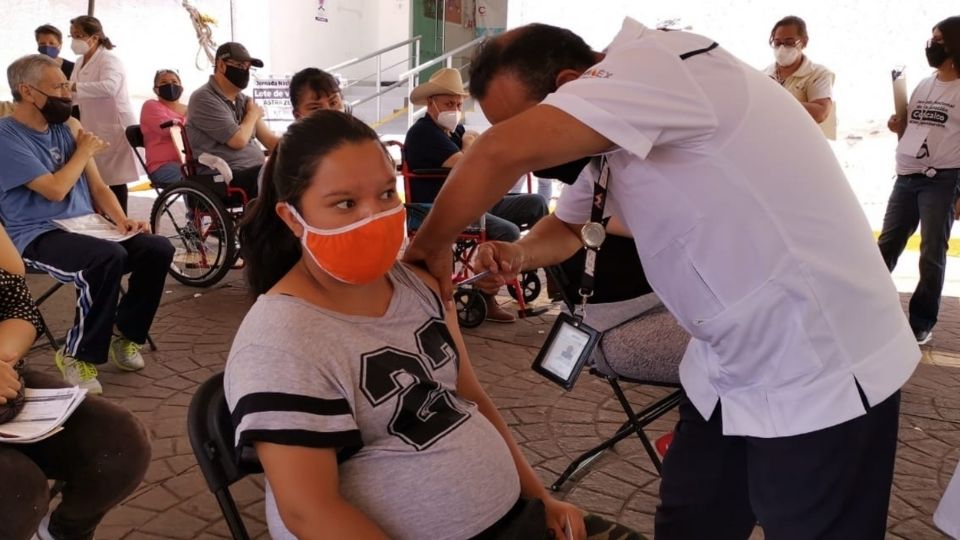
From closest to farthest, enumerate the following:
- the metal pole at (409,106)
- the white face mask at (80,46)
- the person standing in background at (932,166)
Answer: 1. the person standing in background at (932,166)
2. the white face mask at (80,46)
3. the metal pole at (409,106)

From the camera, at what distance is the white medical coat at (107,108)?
18.7 ft

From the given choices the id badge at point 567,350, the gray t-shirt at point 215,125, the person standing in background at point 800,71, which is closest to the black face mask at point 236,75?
the gray t-shirt at point 215,125

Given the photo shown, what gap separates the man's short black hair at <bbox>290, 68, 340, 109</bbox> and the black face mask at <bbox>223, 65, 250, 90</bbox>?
0.93 m

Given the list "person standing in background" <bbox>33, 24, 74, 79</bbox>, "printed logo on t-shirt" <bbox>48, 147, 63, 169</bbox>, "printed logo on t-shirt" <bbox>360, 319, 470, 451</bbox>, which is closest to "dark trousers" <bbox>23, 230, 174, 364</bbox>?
"printed logo on t-shirt" <bbox>48, 147, 63, 169</bbox>

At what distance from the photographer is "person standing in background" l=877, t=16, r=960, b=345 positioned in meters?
4.21

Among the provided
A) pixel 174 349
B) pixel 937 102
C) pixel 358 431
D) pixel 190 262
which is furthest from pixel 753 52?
pixel 358 431

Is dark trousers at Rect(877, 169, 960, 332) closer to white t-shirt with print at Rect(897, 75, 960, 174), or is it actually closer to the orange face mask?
white t-shirt with print at Rect(897, 75, 960, 174)

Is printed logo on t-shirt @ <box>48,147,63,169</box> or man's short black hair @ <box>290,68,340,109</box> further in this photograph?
man's short black hair @ <box>290,68,340,109</box>

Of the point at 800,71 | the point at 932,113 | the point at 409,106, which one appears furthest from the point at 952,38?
the point at 409,106

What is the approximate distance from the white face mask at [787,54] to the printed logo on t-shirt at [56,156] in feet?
14.5

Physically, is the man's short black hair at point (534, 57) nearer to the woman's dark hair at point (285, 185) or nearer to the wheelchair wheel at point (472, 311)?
the woman's dark hair at point (285, 185)

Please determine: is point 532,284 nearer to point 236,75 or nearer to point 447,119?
point 447,119

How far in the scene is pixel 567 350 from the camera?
2039 mm

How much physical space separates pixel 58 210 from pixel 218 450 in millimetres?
2787
